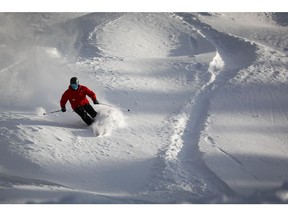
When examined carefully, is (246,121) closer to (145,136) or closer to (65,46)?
(145,136)

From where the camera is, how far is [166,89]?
24.9 feet

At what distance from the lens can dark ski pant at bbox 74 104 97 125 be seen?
20.7ft

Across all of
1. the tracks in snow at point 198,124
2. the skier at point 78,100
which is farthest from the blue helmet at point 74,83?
the tracks in snow at point 198,124

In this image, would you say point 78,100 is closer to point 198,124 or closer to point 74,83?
point 74,83

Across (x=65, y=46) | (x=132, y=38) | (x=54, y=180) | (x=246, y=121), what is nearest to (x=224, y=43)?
(x=132, y=38)

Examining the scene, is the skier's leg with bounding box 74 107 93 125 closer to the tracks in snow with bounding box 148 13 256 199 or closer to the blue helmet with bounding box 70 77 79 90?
the blue helmet with bounding box 70 77 79 90

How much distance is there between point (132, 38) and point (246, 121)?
3.85m

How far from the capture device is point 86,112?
6523 mm

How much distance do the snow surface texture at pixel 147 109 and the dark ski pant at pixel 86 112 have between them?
0.38ft

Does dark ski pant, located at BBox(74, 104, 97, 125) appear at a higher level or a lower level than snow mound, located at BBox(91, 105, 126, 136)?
higher

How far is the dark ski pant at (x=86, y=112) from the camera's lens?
20.7 ft

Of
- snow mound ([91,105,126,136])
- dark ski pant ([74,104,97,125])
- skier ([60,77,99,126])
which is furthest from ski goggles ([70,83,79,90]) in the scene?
snow mound ([91,105,126,136])

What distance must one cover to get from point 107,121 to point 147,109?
0.93 metres

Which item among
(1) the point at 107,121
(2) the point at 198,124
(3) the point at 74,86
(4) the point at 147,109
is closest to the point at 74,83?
(3) the point at 74,86
